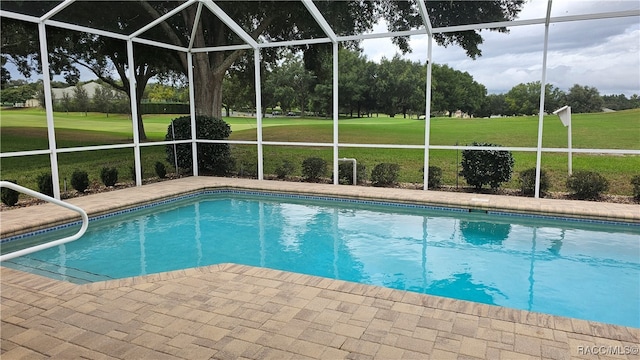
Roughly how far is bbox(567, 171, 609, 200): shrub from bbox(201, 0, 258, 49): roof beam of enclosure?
6.73 meters

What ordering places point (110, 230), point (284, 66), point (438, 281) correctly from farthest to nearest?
point (284, 66) < point (110, 230) < point (438, 281)

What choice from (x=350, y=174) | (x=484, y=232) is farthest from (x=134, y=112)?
(x=484, y=232)

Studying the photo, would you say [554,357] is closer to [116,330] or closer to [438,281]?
[438,281]

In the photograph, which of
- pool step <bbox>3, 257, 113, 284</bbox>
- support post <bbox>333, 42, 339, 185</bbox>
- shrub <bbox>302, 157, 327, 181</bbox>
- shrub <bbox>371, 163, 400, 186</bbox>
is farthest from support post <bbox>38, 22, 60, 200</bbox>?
shrub <bbox>371, 163, 400, 186</bbox>

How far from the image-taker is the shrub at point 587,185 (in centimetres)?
743

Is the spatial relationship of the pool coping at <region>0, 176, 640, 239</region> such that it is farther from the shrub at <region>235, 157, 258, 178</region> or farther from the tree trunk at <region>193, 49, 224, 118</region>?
the tree trunk at <region>193, 49, 224, 118</region>

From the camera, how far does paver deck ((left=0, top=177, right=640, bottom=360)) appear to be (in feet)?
8.72

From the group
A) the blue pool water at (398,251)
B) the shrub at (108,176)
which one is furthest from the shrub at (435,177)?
the shrub at (108,176)

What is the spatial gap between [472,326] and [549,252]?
307 cm

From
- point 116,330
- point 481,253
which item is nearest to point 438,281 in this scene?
point 481,253

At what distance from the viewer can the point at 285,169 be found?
1010 cm

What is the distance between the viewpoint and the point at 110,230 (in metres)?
6.32

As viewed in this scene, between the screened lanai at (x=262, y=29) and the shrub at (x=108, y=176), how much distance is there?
0.48 metres

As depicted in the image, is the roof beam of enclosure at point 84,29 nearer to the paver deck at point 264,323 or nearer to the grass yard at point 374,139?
the grass yard at point 374,139
